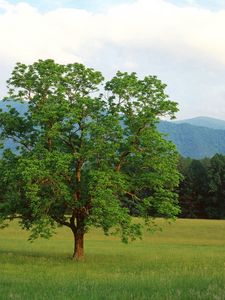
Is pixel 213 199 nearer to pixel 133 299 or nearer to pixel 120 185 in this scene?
pixel 120 185

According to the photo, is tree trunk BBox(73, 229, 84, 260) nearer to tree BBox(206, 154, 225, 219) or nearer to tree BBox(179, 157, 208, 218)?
tree BBox(206, 154, 225, 219)

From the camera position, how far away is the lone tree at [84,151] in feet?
102

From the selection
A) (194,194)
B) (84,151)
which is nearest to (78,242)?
(84,151)

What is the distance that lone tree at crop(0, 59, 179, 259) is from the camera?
31.0 metres

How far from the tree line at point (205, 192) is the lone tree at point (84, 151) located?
93244 millimetres

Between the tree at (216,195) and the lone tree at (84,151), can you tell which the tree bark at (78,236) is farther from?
the tree at (216,195)

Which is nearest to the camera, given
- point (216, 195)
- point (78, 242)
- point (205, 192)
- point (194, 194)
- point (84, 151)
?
point (84, 151)

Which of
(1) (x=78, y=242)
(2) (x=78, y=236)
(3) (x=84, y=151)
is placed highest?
(3) (x=84, y=151)

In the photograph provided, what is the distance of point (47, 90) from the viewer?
33.3m

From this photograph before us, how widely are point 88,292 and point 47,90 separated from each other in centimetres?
2156

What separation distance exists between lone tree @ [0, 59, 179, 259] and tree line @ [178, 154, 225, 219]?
93.2 m

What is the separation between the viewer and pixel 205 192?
5162 inches

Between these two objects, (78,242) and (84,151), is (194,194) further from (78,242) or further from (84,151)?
(84,151)

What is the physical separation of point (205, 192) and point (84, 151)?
340ft
